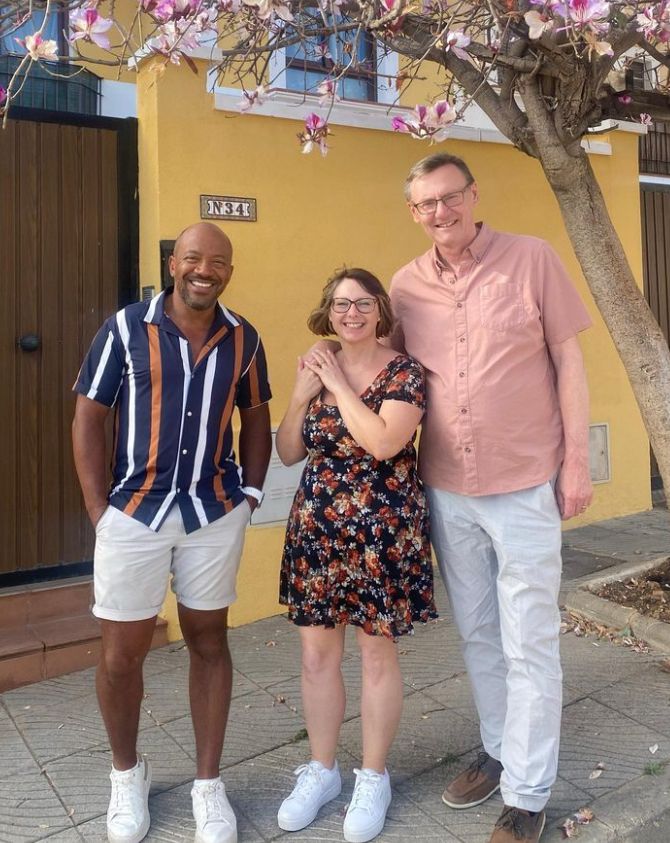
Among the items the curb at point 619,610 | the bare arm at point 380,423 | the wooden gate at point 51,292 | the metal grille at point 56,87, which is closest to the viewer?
the bare arm at point 380,423

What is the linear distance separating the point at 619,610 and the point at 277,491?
2115 mm

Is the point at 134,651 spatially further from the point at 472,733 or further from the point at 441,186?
the point at 441,186

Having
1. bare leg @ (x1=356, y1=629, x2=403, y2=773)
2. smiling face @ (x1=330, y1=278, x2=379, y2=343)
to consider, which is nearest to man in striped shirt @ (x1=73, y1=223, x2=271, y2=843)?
smiling face @ (x1=330, y1=278, x2=379, y2=343)

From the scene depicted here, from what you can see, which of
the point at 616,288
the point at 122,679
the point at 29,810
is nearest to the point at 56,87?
the point at 616,288

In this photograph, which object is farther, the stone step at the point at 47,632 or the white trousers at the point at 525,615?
the stone step at the point at 47,632

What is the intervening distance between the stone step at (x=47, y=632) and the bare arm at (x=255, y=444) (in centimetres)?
188

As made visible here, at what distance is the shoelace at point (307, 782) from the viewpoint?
2831mm

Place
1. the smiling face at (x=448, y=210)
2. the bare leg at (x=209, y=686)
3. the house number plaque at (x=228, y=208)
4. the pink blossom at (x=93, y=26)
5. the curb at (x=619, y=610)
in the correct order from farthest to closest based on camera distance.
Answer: the house number plaque at (x=228, y=208)
the curb at (x=619, y=610)
the pink blossom at (x=93, y=26)
the bare leg at (x=209, y=686)
the smiling face at (x=448, y=210)

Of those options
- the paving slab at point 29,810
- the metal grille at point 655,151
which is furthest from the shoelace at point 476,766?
the metal grille at point 655,151

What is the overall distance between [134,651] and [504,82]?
3643 millimetres

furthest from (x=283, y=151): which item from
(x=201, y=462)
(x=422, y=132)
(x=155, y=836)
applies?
(x=155, y=836)

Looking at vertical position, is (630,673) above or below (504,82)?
below

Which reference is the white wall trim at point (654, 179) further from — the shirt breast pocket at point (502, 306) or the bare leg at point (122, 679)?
the bare leg at point (122, 679)

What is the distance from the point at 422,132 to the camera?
3898 millimetres
